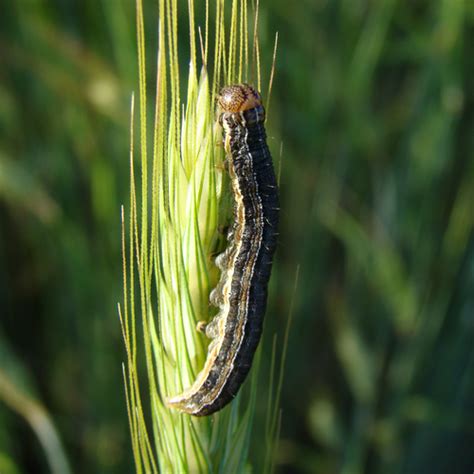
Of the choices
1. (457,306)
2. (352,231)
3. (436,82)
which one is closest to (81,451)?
(352,231)

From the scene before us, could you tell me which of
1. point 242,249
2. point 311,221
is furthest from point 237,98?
point 311,221

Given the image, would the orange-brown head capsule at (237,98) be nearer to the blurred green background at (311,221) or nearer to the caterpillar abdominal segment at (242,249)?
the caterpillar abdominal segment at (242,249)

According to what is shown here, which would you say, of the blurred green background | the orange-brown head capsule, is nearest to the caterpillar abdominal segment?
the orange-brown head capsule

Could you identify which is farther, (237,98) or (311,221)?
(311,221)

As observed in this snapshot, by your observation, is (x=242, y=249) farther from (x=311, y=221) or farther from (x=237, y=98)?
(x=311, y=221)

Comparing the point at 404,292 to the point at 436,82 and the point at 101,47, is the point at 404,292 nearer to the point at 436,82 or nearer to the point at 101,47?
the point at 436,82

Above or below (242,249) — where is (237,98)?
above
